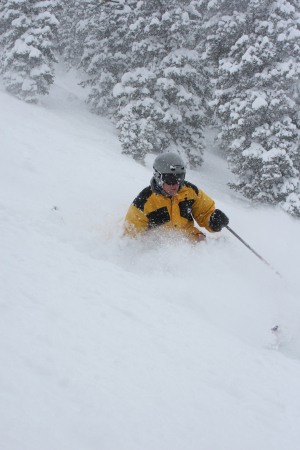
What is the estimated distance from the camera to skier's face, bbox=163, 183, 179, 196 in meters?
4.42

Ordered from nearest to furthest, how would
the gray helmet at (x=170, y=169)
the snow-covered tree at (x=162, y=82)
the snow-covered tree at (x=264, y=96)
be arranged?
the gray helmet at (x=170, y=169) → the snow-covered tree at (x=264, y=96) → the snow-covered tree at (x=162, y=82)

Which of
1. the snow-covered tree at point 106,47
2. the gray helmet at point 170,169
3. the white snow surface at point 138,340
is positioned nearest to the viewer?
the white snow surface at point 138,340

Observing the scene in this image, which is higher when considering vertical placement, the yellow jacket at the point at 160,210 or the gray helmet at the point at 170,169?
the gray helmet at the point at 170,169

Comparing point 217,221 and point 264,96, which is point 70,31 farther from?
point 217,221

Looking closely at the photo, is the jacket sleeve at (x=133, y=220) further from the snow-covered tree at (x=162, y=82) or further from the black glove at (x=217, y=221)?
the snow-covered tree at (x=162, y=82)

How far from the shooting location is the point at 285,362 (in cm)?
257

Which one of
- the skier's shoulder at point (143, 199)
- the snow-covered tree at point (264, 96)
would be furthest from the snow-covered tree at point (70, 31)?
the skier's shoulder at point (143, 199)

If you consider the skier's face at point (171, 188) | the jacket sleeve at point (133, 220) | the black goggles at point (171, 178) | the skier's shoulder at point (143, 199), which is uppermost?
the black goggles at point (171, 178)

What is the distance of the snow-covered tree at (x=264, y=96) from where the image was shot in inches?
448

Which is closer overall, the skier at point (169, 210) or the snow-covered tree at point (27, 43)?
the skier at point (169, 210)

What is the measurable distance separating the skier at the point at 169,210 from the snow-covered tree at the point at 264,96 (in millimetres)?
7653

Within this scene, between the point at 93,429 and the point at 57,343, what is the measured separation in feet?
2.02

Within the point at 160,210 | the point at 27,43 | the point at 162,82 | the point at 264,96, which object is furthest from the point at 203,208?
the point at 27,43

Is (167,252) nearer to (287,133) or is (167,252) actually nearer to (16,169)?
(16,169)
